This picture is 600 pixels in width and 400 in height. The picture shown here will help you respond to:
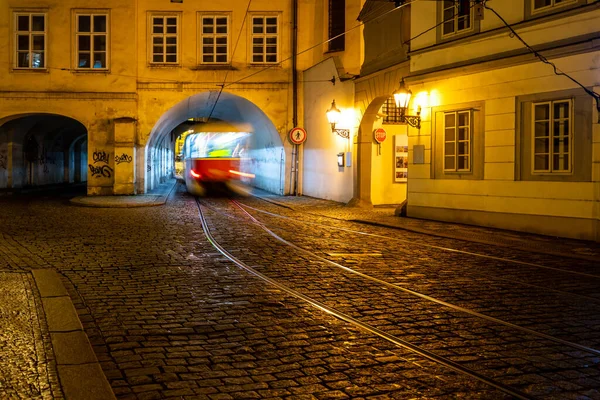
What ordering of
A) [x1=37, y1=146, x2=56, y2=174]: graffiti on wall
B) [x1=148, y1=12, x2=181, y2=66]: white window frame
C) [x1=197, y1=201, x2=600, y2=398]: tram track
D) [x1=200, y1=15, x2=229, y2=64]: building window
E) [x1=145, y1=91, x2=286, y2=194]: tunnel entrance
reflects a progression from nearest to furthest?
[x1=197, y1=201, x2=600, y2=398]: tram track → [x1=148, y1=12, x2=181, y2=66]: white window frame → [x1=200, y1=15, x2=229, y2=64]: building window → [x1=145, y1=91, x2=286, y2=194]: tunnel entrance → [x1=37, y1=146, x2=56, y2=174]: graffiti on wall

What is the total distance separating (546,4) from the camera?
14578mm

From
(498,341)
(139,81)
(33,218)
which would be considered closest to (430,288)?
(498,341)

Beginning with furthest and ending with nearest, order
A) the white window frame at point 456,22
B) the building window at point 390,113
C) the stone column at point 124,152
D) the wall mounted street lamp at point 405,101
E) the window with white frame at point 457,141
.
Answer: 1. the stone column at point 124,152
2. the building window at point 390,113
3. the wall mounted street lamp at point 405,101
4. the window with white frame at point 457,141
5. the white window frame at point 456,22

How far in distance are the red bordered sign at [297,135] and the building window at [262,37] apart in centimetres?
344

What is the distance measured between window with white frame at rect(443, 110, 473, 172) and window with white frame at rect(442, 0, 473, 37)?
2.12 metres

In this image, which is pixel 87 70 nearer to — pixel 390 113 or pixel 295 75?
pixel 295 75

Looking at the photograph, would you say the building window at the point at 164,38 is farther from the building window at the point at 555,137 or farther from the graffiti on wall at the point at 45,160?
the building window at the point at 555,137

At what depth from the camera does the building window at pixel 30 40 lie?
1108 inches

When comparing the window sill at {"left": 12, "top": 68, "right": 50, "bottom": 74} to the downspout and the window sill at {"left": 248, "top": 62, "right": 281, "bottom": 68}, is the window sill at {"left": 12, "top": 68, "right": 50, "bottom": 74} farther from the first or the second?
the downspout

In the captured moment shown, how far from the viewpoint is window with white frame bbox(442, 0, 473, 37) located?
16.7 m

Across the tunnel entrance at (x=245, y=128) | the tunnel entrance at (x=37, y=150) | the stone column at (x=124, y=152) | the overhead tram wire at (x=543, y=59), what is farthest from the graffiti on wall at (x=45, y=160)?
the overhead tram wire at (x=543, y=59)

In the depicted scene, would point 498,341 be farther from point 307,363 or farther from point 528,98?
point 528,98

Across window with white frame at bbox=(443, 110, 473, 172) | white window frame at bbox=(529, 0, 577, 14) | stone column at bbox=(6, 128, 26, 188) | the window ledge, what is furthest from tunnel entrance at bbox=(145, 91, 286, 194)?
white window frame at bbox=(529, 0, 577, 14)

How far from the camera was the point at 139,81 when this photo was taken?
28.8m
